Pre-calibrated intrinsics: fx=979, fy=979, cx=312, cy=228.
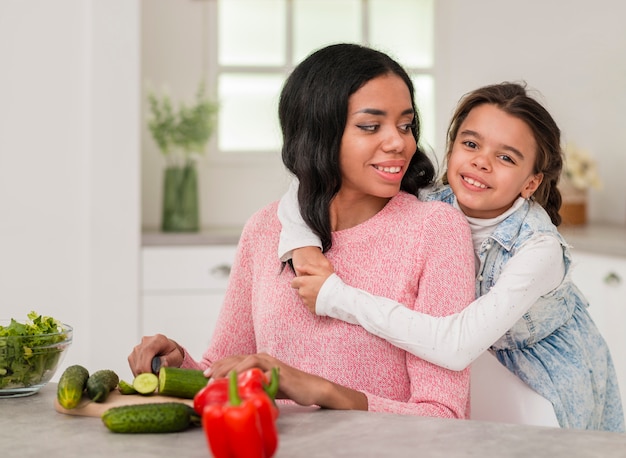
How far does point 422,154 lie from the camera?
2.11m

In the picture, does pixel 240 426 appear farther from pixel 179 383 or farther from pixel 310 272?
pixel 310 272

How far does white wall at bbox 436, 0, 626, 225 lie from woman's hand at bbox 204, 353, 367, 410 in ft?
10.7

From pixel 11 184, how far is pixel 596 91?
268 cm

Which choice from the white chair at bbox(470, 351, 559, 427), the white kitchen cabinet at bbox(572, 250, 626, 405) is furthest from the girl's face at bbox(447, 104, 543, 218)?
the white kitchen cabinet at bbox(572, 250, 626, 405)

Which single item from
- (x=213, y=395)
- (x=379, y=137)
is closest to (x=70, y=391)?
(x=213, y=395)

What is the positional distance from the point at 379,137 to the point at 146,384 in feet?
2.17

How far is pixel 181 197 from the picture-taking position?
166 inches

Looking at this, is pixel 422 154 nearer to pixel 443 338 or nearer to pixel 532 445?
pixel 443 338

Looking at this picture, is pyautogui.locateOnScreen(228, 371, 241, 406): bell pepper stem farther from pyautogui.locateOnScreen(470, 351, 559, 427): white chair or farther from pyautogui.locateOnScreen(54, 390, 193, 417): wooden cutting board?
pyautogui.locateOnScreen(470, 351, 559, 427): white chair

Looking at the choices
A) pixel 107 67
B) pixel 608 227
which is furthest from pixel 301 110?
pixel 608 227

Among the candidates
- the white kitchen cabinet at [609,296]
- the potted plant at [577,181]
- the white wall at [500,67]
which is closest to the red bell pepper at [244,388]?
the white kitchen cabinet at [609,296]

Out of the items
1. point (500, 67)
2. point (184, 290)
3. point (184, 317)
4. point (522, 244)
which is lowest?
point (184, 317)

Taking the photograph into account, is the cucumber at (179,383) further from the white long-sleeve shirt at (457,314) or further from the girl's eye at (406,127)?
the girl's eye at (406,127)

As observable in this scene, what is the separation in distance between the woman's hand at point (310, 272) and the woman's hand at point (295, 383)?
0.89 ft
